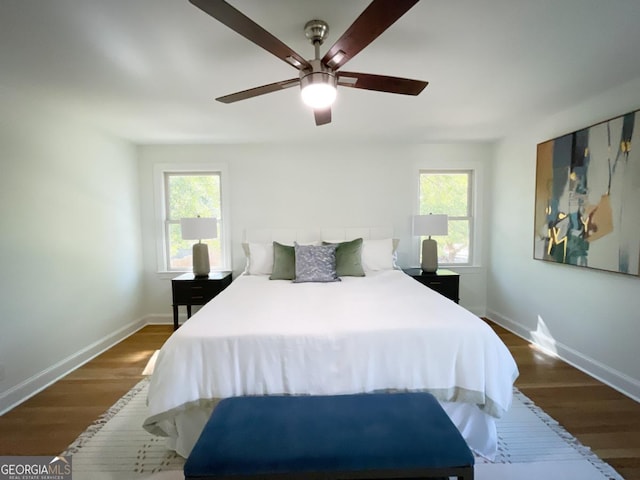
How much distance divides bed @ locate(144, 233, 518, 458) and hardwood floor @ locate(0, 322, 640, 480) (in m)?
0.73

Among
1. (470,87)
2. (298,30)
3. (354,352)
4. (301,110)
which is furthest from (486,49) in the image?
(354,352)

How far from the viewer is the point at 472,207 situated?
407cm

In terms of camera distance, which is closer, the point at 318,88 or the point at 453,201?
the point at 318,88

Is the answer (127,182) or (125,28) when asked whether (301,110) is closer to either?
(125,28)

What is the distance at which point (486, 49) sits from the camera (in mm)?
1761

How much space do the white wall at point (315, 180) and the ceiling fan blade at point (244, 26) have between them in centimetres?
243

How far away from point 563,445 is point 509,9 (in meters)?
2.40

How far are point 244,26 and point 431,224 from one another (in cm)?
293

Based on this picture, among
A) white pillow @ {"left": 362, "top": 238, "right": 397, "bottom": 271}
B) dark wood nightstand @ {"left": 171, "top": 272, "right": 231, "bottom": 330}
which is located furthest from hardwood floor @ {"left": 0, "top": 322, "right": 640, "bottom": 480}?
white pillow @ {"left": 362, "top": 238, "right": 397, "bottom": 271}

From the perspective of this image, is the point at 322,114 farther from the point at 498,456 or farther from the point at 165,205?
the point at 165,205

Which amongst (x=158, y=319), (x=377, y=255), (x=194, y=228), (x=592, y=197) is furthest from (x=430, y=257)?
(x=158, y=319)

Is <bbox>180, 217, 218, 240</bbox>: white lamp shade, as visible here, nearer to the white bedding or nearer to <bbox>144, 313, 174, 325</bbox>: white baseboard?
<bbox>144, 313, 174, 325</bbox>: white baseboard

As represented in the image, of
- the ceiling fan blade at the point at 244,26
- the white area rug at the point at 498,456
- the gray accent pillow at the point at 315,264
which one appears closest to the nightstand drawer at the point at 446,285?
the gray accent pillow at the point at 315,264

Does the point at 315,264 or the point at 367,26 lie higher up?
the point at 367,26
